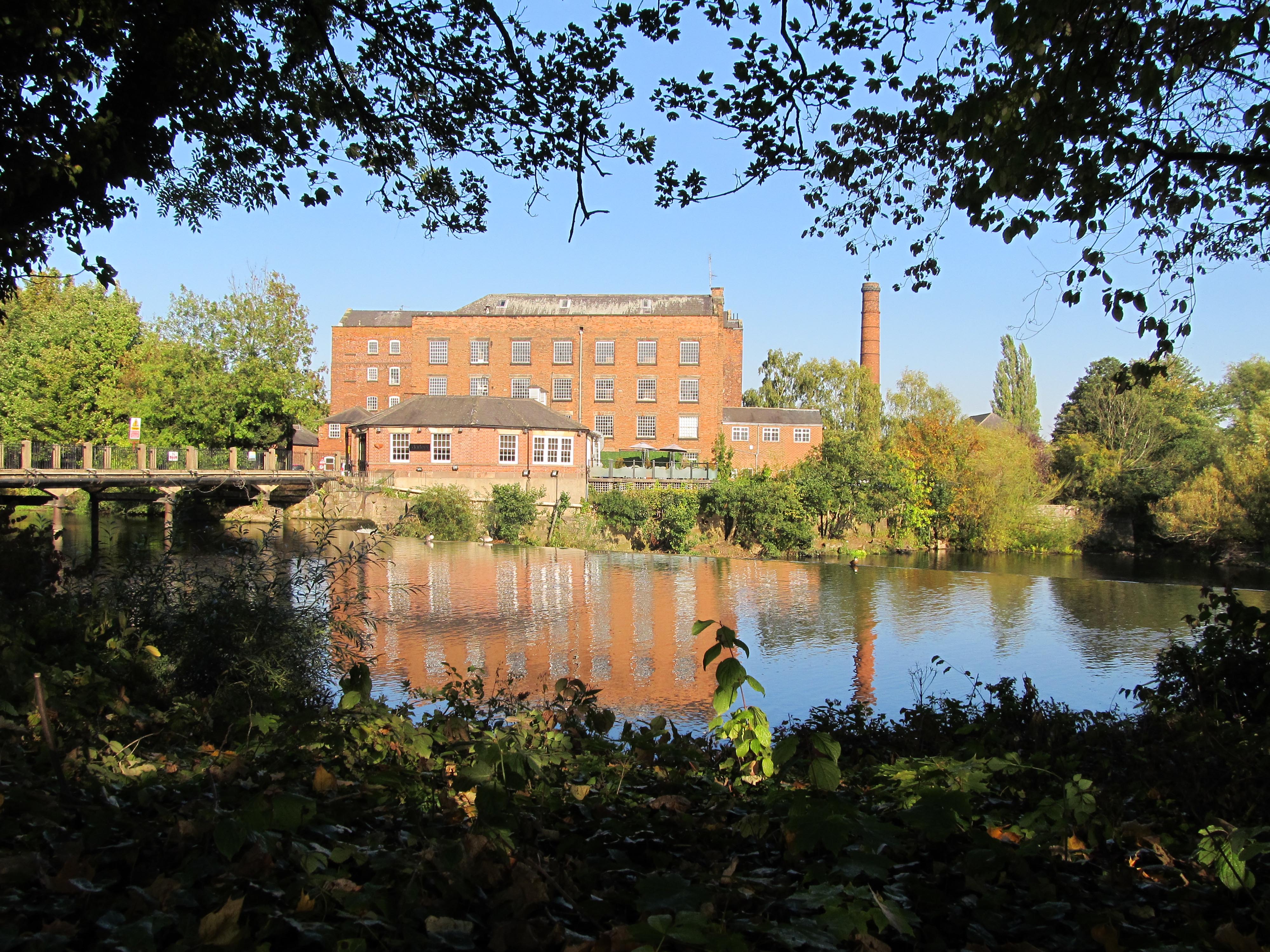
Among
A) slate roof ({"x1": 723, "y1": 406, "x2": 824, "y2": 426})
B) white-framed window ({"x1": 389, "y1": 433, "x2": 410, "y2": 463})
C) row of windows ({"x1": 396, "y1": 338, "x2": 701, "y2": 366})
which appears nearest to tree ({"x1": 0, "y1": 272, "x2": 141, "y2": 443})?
white-framed window ({"x1": 389, "y1": 433, "x2": 410, "y2": 463})

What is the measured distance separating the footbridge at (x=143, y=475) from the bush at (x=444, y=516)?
3729mm

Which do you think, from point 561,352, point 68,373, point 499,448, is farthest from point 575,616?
point 561,352

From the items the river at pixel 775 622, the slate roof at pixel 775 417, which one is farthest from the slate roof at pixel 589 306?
the river at pixel 775 622

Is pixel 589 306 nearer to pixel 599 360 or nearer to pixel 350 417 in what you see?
pixel 599 360

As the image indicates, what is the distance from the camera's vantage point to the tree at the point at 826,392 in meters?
53.5

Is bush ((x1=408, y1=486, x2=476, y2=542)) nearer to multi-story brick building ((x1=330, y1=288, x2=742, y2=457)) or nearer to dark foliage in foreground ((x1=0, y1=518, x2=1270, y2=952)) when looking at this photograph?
multi-story brick building ((x1=330, y1=288, x2=742, y2=457))

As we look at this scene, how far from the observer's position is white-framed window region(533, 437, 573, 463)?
41.7m

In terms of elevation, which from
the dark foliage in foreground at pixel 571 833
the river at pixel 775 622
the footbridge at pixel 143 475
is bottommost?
the river at pixel 775 622

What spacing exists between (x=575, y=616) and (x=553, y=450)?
24088mm

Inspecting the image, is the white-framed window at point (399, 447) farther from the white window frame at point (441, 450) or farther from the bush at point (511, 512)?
the bush at point (511, 512)

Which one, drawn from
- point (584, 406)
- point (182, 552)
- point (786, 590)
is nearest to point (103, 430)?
point (584, 406)

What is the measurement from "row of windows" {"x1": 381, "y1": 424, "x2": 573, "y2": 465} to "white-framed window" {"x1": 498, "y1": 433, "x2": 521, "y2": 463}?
15 mm

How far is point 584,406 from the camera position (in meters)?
51.8

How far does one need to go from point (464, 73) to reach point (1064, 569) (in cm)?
2983
